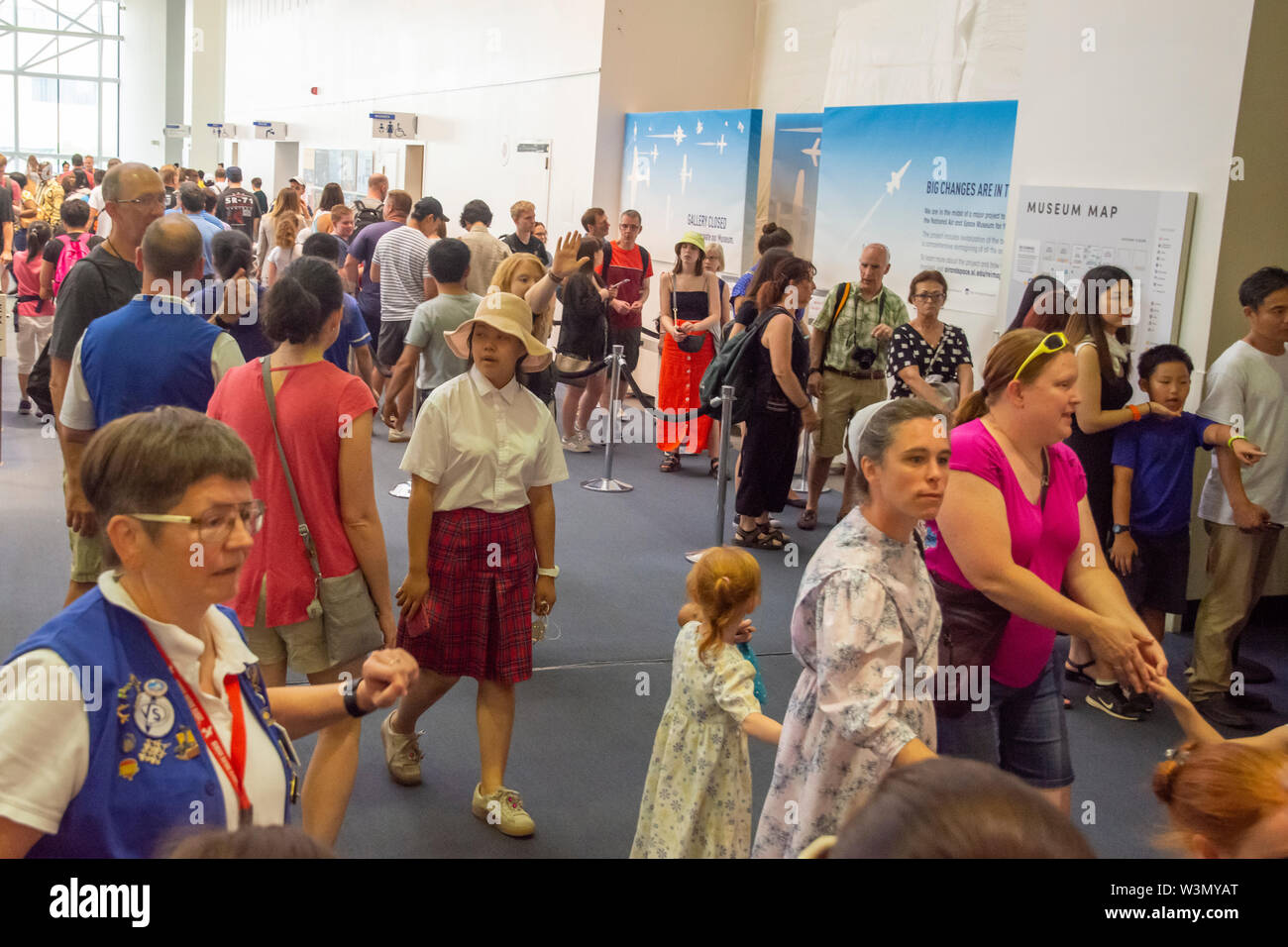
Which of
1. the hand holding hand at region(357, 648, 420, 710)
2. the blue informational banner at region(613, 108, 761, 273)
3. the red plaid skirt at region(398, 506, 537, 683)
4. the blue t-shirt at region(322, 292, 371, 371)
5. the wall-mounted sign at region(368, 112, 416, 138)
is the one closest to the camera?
the hand holding hand at region(357, 648, 420, 710)

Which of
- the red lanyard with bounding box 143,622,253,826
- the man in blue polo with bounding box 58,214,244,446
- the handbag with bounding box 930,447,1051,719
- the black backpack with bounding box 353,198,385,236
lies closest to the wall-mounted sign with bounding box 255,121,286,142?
the black backpack with bounding box 353,198,385,236

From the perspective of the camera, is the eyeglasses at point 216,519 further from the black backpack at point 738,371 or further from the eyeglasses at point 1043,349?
the black backpack at point 738,371

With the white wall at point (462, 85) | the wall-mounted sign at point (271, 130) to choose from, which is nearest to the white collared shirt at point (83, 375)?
the white wall at point (462, 85)

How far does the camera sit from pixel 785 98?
453 inches

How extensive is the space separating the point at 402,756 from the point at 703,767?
152 centimetres

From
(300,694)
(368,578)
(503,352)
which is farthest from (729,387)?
(300,694)

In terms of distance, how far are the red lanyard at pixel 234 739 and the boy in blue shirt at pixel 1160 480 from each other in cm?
452

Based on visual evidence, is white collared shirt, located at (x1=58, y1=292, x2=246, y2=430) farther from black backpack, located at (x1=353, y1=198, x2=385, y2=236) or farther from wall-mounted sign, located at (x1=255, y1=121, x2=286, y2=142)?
wall-mounted sign, located at (x1=255, y1=121, x2=286, y2=142)

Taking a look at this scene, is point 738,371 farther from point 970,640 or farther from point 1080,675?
point 970,640

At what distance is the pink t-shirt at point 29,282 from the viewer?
9836 mm

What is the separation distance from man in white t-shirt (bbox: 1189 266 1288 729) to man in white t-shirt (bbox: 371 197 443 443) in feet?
17.2

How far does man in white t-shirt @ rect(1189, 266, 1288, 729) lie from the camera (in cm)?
523

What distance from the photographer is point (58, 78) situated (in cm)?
3412

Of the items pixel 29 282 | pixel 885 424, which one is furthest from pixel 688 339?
pixel 885 424
